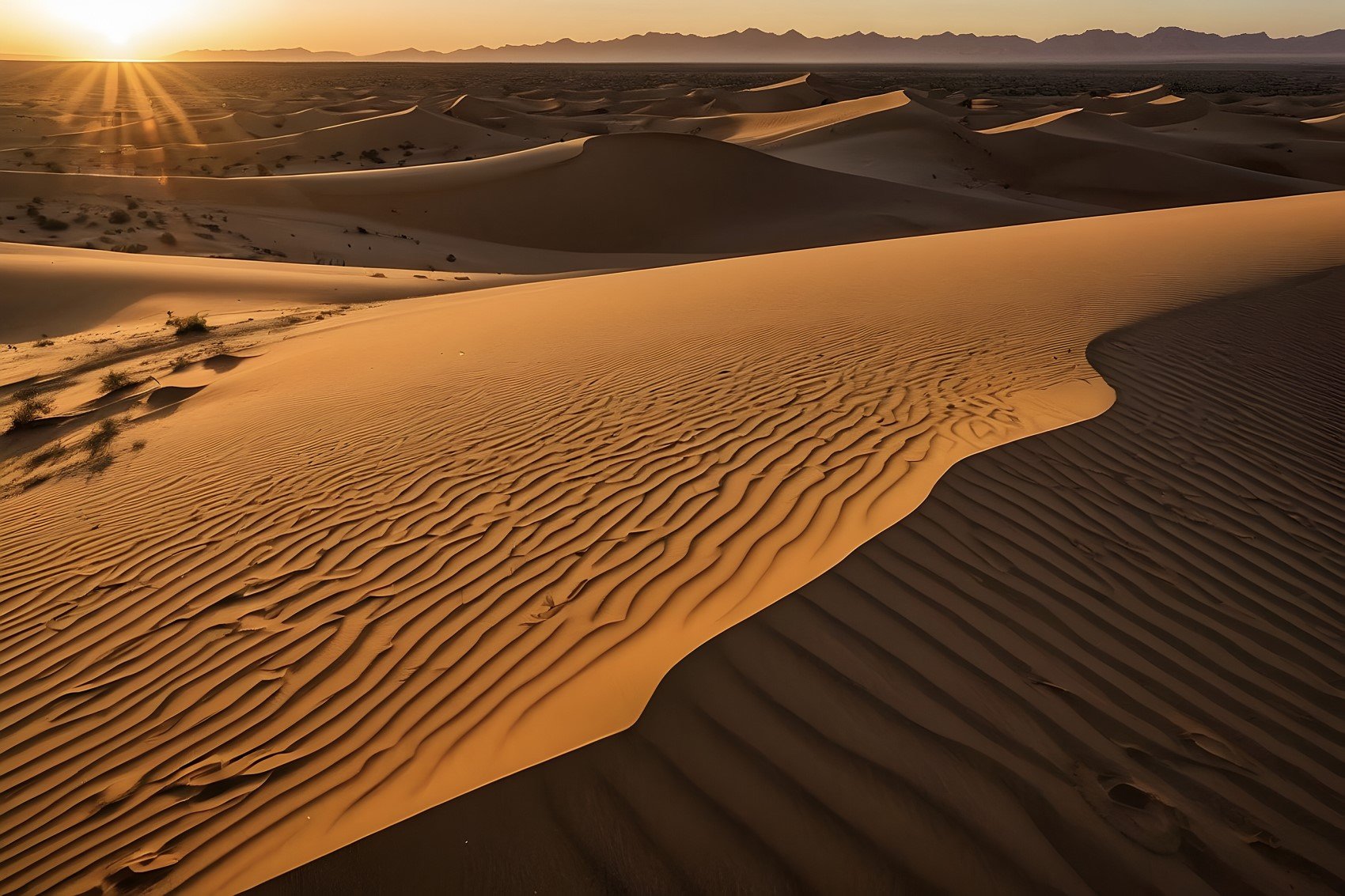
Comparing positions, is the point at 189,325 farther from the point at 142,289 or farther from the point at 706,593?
the point at 706,593

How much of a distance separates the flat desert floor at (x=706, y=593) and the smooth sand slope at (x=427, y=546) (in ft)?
0.09

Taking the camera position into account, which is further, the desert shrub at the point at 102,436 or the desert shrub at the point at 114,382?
the desert shrub at the point at 114,382

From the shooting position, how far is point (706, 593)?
11.1 feet

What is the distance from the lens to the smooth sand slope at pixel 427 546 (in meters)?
2.74

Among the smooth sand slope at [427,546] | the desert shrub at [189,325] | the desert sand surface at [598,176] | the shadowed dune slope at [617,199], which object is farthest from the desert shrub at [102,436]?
the shadowed dune slope at [617,199]

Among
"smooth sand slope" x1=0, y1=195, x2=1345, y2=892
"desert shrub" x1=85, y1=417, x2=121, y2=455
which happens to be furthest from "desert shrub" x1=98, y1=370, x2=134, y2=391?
"desert shrub" x1=85, y1=417, x2=121, y2=455

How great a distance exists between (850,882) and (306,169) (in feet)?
128

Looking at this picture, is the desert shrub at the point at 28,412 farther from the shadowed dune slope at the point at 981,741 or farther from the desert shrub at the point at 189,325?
the shadowed dune slope at the point at 981,741

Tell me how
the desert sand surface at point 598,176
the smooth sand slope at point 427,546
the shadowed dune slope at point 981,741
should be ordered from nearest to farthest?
1. the shadowed dune slope at point 981,741
2. the smooth sand slope at point 427,546
3. the desert sand surface at point 598,176

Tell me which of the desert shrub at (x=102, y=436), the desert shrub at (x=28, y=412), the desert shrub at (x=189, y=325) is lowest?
the desert shrub at (x=102, y=436)

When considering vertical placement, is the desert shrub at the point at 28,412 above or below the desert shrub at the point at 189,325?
below

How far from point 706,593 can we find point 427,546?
5.39ft

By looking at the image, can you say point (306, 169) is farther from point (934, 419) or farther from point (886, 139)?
point (934, 419)

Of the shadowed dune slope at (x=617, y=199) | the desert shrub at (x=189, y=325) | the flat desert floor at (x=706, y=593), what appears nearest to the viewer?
the flat desert floor at (x=706, y=593)
